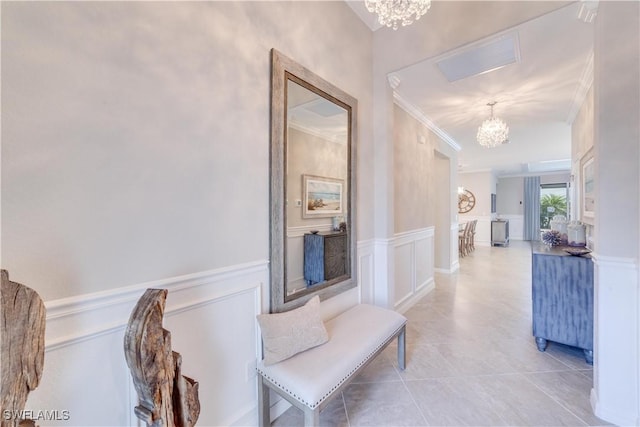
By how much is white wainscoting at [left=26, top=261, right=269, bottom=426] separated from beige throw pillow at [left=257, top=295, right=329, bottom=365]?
0.45 ft

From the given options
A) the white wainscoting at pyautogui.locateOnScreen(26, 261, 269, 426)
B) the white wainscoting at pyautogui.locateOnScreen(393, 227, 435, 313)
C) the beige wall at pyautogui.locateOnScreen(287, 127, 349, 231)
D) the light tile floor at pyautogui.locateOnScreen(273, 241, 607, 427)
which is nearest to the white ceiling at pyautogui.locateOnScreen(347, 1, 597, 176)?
the beige wall at pyautogui.locateOnScreen(287, 127, 349, 231)

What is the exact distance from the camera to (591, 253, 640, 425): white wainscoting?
150 centimetres

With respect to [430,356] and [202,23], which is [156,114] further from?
[430,356]

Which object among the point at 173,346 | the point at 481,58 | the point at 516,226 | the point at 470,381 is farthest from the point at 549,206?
the point at 173,346

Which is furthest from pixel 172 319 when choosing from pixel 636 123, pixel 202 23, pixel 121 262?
pixel 636 123

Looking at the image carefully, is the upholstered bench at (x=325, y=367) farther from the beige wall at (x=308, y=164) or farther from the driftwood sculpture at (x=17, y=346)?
the driftwood sculpture at (x=17, y=346)

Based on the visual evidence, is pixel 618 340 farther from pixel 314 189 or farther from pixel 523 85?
pixel 523 85

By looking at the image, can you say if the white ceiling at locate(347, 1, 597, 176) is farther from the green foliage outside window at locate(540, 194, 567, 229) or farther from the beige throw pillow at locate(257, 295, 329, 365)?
the green foliage outside window at locate(540, 194, 567, 229)

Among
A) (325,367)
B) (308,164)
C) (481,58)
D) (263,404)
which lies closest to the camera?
(325,367)

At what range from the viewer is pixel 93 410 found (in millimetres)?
984

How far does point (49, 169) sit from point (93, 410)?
0.91 metres

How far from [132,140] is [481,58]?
293cm

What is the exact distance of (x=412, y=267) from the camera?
3.67 m

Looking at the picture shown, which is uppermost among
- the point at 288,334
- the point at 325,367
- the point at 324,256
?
Result: the point at 324,256
